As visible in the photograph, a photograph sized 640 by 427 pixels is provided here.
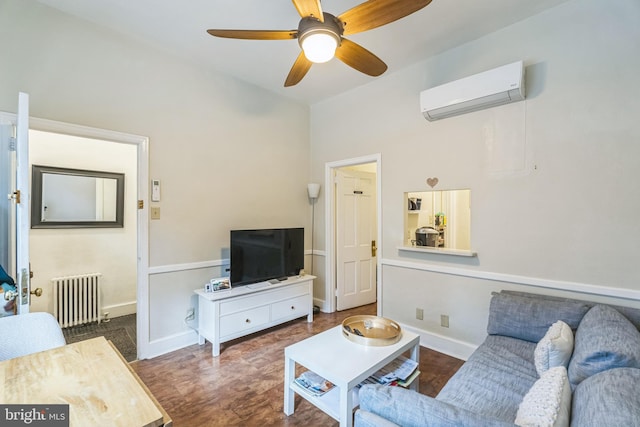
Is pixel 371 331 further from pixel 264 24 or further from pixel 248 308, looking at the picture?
pixel 264 24

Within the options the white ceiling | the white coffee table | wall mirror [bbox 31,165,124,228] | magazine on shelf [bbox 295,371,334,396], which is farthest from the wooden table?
wall mirror [bbox 31,165,124,228]

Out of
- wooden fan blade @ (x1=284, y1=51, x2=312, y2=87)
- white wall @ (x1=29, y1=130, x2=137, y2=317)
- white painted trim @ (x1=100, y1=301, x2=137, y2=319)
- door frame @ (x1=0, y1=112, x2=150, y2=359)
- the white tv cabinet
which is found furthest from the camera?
white painted trim @ (x1=100, y1=301, x2=137, y2=319)

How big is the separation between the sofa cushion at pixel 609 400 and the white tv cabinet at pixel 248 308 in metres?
2.57

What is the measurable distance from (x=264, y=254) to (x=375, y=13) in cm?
248

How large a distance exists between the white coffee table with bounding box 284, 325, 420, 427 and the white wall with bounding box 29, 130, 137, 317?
294cm

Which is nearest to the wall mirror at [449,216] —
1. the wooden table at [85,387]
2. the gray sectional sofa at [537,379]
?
the gray sectional sofa at [537,379]

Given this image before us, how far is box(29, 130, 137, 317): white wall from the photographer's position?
3.17 metres

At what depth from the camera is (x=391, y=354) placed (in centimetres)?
184

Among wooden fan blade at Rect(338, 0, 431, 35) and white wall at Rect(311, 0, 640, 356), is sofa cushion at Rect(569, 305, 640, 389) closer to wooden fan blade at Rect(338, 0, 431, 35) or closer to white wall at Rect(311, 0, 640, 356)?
white wall at Rect(311, 0, 640, 356)

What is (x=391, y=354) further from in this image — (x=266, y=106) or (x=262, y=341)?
(x=266, y=106)

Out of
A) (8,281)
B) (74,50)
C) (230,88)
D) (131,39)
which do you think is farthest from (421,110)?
(8,281)

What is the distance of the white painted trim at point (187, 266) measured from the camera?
8.96 feet

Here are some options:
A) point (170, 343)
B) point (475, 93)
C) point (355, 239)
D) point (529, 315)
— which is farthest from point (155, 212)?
point (529, 315)

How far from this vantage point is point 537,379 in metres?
1.59
